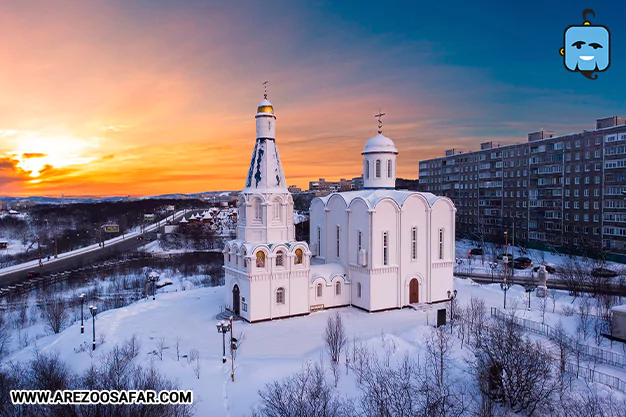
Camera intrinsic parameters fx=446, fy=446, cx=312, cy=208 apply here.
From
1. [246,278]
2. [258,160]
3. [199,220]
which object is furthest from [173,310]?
[199,220]

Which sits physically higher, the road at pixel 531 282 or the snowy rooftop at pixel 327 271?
the snowy rooftop at pixel 327 271

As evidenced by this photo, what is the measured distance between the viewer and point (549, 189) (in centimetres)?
5075

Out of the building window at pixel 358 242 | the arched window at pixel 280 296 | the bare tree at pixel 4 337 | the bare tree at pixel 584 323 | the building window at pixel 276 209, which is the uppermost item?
the building window at pixel 276 209

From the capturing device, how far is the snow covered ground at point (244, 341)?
15.9 metres

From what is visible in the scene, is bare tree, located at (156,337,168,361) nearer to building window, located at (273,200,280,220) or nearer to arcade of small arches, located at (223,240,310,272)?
arcade of small arches, located at (223,240,310,272)

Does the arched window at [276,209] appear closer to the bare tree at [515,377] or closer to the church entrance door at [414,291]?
the church entrance door at [414,291]

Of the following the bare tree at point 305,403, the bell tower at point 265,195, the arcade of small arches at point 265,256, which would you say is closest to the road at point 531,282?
the arcade of small arches at point 265,256

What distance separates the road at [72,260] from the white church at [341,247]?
88.7ft

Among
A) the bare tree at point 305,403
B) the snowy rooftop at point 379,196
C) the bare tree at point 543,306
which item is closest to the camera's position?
the bare tree at point 305,403

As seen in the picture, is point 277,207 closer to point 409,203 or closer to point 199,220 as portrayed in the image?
point 409,203

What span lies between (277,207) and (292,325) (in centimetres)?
659

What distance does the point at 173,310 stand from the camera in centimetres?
2658

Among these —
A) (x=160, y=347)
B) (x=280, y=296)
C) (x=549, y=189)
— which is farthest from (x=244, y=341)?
(x=549, y=189)

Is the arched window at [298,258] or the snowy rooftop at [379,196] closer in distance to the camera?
the arched window at [298,258]
